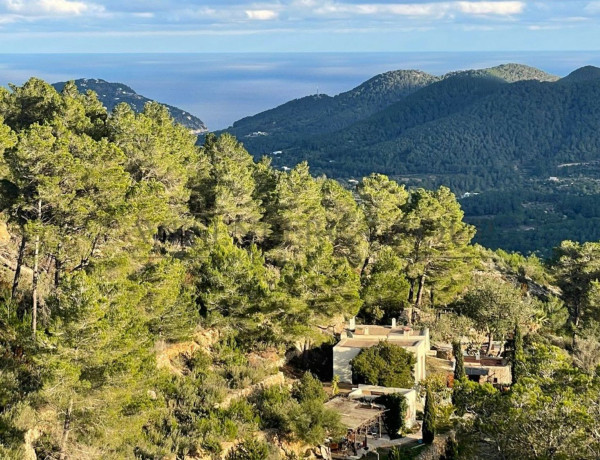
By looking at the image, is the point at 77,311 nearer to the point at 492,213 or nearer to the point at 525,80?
the point at 492,213

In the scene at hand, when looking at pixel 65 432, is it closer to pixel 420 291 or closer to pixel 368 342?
pixel 368 342

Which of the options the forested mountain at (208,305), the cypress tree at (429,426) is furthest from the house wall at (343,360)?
the cypress tree at (429,426)

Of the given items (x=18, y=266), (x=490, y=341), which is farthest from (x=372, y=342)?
(x=18, y=266)

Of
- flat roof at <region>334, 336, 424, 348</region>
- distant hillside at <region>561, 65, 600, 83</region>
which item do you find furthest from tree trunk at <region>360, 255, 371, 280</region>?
distant hillside at <region>561, 65, 600, 83</region>

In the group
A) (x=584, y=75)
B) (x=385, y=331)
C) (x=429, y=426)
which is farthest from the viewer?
(x=584, y=75)

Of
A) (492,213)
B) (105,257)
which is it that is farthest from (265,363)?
(492,213)
